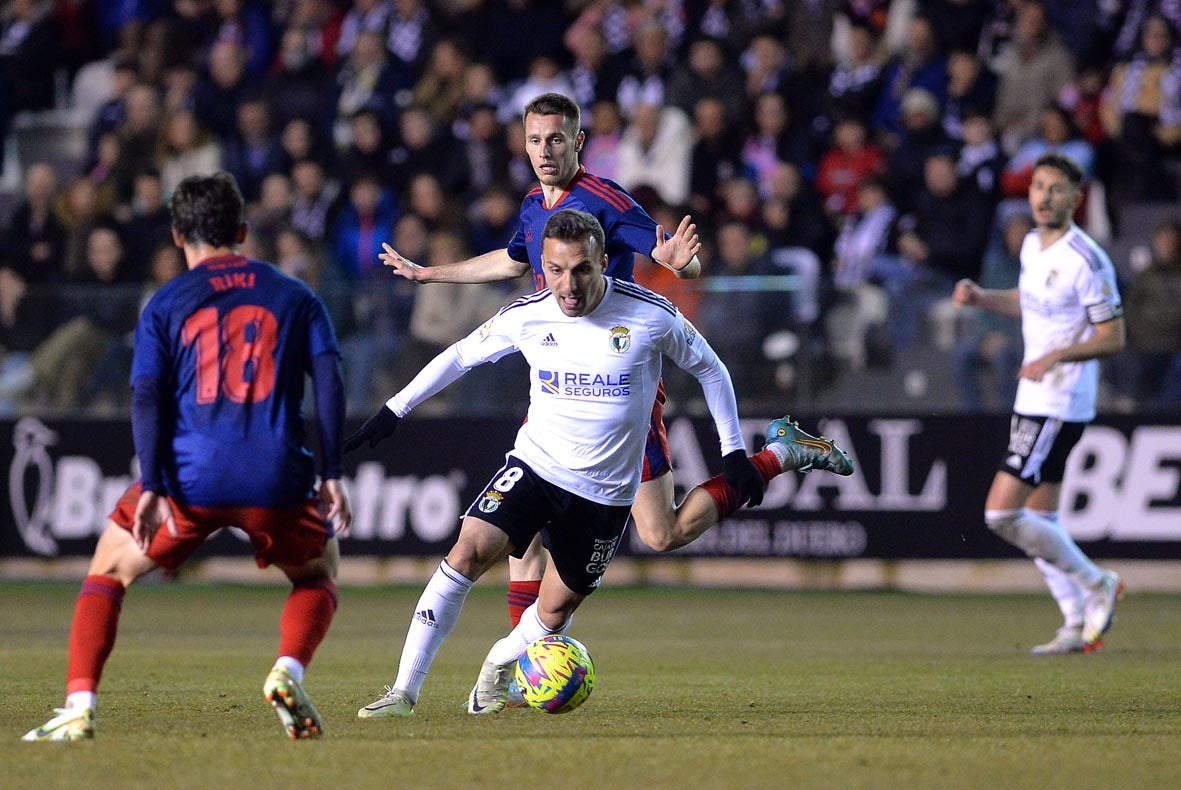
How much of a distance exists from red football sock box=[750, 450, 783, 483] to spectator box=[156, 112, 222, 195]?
11887 millimetres

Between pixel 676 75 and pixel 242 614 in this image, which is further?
pixel 676 75

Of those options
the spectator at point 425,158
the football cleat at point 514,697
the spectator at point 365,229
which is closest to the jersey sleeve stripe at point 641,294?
the football cleat at point 514,697

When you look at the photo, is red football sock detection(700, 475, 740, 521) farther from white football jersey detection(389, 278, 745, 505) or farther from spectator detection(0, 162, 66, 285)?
spectator detection(0, 162, 66, 285)

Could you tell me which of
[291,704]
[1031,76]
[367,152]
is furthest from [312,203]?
[291,704]

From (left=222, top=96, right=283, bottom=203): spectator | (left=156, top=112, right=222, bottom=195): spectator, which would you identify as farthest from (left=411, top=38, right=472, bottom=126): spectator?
(left=156, top=112, right=222, bottom=195): spectator

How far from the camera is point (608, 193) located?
24.6 feet

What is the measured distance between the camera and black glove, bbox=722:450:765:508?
749 cm

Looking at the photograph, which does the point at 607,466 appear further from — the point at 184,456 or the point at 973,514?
the point at 973,514

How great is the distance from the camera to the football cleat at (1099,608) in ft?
33.5

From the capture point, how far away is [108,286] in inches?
615

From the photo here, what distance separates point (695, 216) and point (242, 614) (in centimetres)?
518

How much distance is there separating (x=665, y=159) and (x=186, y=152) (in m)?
5.36

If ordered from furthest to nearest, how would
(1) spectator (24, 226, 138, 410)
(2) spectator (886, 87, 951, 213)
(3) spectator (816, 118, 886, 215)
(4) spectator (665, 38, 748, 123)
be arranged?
Result: 1. (4) spectator (665, 38, 748, 123)
2. (3) spectator (816, 118, 886, 215)
3. (2) spectator (886, 87, 951, 213)
4. (1) spectator (24, 226, 138, 410)

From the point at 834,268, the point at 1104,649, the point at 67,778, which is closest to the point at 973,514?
the point at 834,268
